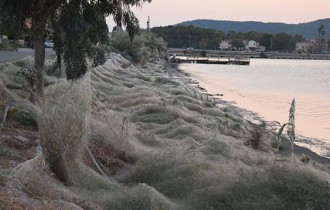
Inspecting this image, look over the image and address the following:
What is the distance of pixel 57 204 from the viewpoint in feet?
20.5

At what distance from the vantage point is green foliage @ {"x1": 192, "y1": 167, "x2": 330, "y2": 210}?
7562 millimetres

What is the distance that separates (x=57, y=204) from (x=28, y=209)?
59cm

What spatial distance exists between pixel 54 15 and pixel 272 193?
8761 millimetres

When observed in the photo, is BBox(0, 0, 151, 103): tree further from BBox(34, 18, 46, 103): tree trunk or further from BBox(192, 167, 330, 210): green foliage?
BBox(192, 167, 330, 210): green foliage

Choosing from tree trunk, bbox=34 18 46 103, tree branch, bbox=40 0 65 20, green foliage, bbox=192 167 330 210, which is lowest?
green foliage, bbox=192 167 330 210

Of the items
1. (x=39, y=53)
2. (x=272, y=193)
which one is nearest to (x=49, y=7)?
(x=39, y=53)

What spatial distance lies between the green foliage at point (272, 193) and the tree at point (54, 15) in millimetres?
5837

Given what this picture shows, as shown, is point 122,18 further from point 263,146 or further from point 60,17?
point 263,146

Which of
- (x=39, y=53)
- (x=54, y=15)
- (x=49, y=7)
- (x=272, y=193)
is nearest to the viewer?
(x=272, y=193)

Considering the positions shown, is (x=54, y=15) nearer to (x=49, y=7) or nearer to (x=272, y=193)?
(x=49, y=7)

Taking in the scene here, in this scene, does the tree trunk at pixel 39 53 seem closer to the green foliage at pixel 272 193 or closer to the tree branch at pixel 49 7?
the tree branch at pixel 49 7

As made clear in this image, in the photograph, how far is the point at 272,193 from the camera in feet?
25.5

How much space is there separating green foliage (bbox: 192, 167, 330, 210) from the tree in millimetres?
5837

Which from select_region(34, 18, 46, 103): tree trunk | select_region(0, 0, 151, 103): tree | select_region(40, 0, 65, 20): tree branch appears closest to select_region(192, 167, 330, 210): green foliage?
select_region(0, 0, 151, 103): tree
